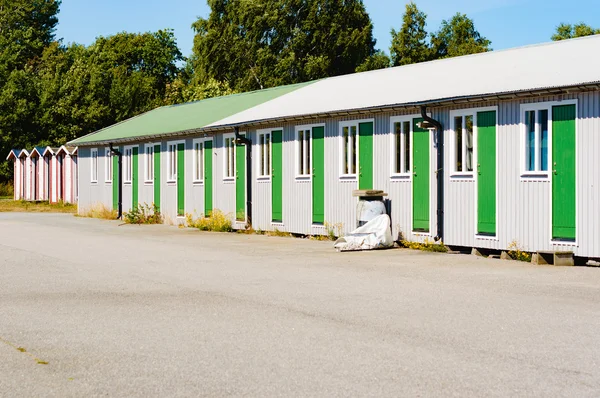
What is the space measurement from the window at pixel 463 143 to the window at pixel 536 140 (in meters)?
1.65

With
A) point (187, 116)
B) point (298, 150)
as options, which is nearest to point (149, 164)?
point (187, 116)

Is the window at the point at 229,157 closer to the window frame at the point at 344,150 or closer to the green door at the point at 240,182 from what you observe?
the green door at the point at 240,182

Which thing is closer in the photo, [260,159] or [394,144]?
[394,144]

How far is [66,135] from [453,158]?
5244 cm

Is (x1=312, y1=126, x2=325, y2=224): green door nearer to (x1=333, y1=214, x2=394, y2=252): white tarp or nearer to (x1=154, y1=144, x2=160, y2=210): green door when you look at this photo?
(x1=333, y1=214, x2=394, y2=252): white tarp

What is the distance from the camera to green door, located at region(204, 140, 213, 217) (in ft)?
98.0

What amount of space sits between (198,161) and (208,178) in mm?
1154

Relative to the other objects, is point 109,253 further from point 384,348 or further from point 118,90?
point 118,90

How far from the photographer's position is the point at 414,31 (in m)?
66.4

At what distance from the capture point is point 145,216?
110ft

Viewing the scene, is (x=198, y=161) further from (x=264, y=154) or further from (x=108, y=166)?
(x=108, y=166)

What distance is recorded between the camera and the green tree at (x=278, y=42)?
64.0 metres

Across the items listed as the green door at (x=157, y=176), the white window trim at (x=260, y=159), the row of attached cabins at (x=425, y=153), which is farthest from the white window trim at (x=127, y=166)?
the white window trim at (x=260, y=159)

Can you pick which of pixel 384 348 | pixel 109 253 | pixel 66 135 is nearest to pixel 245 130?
pixel 109 253
